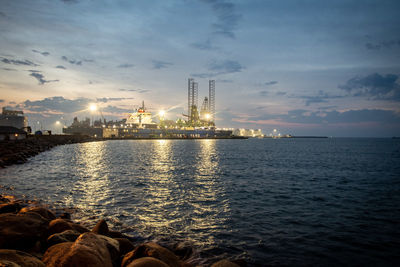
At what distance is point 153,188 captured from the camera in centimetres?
1844

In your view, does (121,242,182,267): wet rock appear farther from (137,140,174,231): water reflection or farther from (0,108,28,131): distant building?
(0,108,28,131): distant building

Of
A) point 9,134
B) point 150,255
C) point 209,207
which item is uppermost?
point 9,134

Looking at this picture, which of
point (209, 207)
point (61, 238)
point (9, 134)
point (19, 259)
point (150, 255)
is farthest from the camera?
point (9, 134)

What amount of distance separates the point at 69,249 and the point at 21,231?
2.70 metres

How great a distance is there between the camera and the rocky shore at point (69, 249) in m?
4.39

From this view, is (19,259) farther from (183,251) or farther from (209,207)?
(209,207)

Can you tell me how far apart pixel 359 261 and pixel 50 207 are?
47.0 feet

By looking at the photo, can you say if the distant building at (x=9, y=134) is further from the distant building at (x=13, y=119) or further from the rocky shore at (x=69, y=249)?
the distant building at (x=13, y=119)

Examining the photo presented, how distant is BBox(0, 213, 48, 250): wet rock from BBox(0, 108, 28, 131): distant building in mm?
199860

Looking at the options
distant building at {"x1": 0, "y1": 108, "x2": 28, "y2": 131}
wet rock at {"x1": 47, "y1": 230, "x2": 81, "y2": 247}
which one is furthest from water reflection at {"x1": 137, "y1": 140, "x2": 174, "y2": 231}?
distant building at {"x1": 0, "y1": 108, "x2": 28, "y2": 131}

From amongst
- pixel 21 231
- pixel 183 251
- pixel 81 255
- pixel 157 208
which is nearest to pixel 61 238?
pixel 21 231

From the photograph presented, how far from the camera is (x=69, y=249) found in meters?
4.76

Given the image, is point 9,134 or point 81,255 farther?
point 9,134

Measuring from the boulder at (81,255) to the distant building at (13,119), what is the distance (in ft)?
664
